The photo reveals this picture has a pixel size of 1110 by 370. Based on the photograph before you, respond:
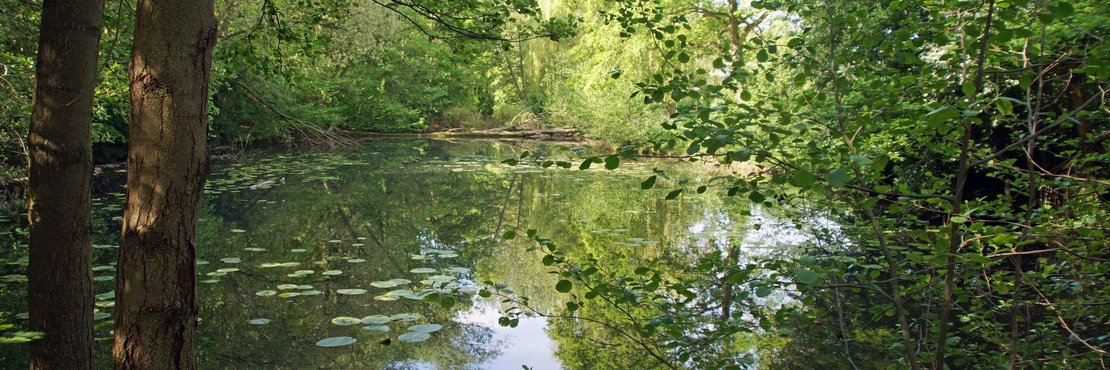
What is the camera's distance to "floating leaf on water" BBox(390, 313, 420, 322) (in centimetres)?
454

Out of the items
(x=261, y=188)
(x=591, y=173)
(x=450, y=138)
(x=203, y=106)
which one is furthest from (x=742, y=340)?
(x=450, y=138)

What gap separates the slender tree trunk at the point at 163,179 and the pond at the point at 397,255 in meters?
0.69

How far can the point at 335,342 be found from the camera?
161 inches

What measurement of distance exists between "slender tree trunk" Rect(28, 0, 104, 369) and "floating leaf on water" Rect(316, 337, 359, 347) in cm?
143

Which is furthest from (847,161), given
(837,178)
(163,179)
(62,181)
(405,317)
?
(405,317)

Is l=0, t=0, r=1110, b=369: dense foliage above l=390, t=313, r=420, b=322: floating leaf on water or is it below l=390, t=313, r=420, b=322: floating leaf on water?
above

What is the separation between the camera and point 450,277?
5.68m

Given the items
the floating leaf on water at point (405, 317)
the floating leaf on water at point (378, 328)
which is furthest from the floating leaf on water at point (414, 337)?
the floating leaf on water at point (405, 317)

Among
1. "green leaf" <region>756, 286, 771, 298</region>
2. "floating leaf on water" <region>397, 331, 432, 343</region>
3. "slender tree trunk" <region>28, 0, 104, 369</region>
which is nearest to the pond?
"floating leaf on water" <region>397, 331, 432, 343</region>

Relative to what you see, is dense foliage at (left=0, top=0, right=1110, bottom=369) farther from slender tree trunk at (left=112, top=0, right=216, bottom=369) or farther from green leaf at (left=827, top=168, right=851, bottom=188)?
slender tree trunk at (left=112, top=0, right=216, bottom=369)

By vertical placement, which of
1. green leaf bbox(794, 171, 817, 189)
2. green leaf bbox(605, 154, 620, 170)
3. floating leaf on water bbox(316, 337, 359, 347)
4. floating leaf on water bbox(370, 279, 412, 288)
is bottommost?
floating leaf on water bbox(316, 337, 359, 347)

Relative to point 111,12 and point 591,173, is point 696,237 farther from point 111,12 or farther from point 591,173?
point 591,173

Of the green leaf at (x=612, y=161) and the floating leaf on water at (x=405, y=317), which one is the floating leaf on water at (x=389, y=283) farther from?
the green leaf at (x=612, y=161)

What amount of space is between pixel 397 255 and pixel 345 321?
2065mm
